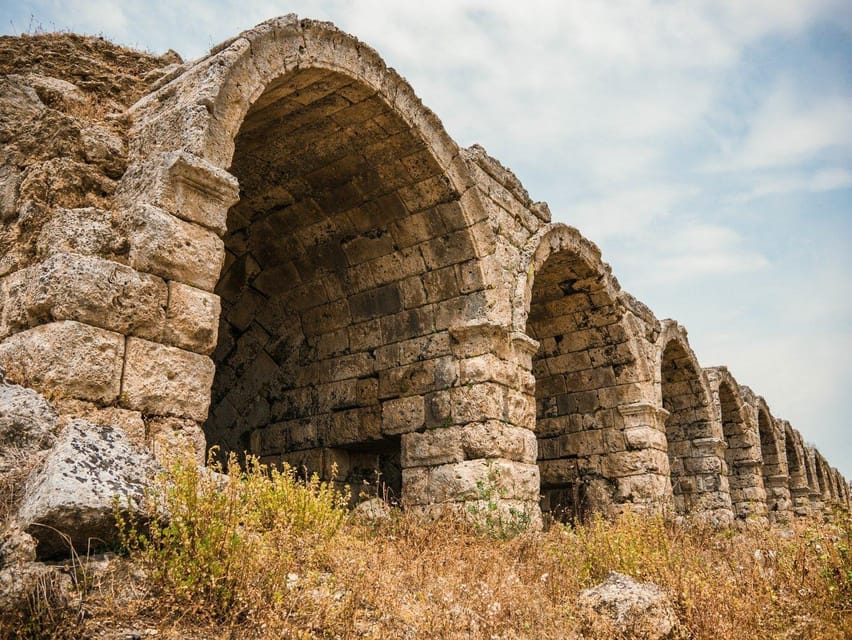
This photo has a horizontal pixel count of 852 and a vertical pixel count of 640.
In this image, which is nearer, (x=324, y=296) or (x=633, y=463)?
(x=324, y=296)

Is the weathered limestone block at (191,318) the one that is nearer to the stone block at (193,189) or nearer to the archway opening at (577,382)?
the stone block at (193,189)

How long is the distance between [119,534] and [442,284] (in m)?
4.83

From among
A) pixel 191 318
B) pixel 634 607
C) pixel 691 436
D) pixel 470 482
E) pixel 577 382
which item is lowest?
pixel 634 607

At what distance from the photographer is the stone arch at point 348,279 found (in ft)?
19.7

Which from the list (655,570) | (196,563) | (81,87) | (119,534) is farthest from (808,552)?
(81,87)

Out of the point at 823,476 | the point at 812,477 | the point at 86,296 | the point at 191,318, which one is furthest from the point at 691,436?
the point at 823,476

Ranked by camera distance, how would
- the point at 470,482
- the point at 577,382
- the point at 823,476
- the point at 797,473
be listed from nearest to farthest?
the point at 470,482
the point at 577,382
the point at 797,473
the point at 823,476

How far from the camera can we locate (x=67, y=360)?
138 inches

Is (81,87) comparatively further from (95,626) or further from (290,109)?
(95,626)

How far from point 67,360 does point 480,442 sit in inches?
146

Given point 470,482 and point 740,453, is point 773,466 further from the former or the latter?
point 470,482

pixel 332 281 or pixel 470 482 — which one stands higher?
pixel 332 281

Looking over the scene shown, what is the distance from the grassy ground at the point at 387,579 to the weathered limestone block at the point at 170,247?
48.1 inches

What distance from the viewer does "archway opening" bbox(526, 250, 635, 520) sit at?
31.7ft
